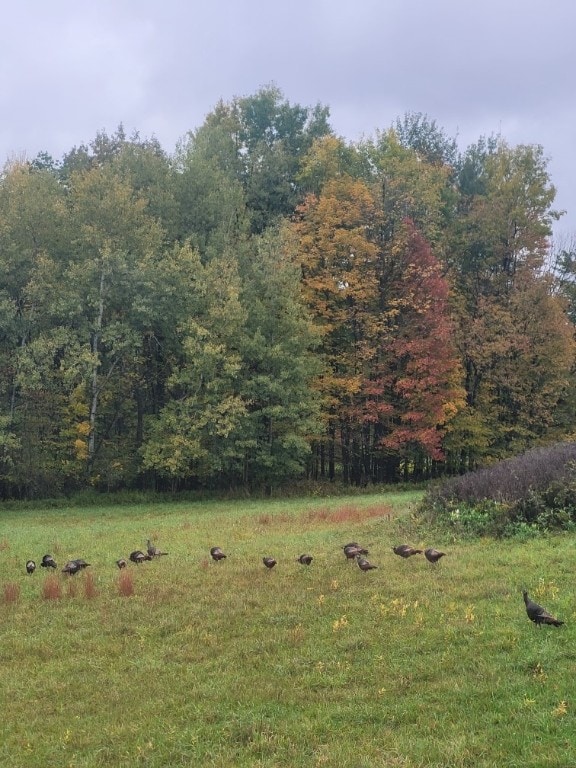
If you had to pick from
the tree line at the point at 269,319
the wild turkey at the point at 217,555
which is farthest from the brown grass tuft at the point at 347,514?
the tree line at the point at 269,319

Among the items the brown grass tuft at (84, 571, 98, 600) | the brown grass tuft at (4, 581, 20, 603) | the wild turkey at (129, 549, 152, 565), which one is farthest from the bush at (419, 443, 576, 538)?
the brown grass tuft at (4, 581, 20, 603)

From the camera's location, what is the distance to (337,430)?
37125 mm

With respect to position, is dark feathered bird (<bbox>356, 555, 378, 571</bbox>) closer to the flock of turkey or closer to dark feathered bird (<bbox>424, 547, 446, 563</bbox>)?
the flock of turkey

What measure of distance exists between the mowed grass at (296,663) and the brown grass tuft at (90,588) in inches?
1.4

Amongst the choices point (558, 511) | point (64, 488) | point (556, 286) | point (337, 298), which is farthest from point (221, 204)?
point (558, 511)

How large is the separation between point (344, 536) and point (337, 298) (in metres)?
22.7

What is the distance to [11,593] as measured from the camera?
36.6ft

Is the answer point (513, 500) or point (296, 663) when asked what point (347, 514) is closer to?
point (513, 500)

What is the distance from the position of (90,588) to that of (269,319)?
23.4 m

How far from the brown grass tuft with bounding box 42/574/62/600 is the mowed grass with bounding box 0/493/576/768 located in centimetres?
5

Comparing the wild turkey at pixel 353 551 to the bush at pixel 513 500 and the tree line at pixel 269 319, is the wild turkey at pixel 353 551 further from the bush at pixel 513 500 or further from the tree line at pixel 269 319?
the tree line at pixel 269 319

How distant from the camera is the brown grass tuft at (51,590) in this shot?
36.3ft

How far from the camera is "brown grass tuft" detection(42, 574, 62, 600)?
11055mm

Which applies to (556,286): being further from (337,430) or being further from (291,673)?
(291,673)
